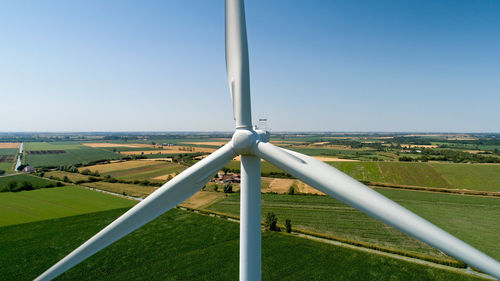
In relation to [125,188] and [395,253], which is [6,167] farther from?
[395,253]

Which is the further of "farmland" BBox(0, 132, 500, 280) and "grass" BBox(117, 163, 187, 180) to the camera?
"grass" BBox(117, 163, 187, 180)

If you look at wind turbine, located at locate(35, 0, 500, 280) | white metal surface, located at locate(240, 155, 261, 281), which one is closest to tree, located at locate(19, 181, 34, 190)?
wind turbine, located at locate(35, 0, 500, 280)

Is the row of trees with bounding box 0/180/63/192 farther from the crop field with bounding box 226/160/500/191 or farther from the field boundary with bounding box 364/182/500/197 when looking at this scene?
the field boundary with bounding box 364/182/500/197

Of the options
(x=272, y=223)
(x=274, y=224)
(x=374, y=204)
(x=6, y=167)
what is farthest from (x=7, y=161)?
(x=374, y=204)

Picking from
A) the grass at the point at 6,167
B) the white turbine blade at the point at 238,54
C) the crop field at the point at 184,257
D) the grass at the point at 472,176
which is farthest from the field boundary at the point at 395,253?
the grass at the point at 6,167

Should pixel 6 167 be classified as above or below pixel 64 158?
below
